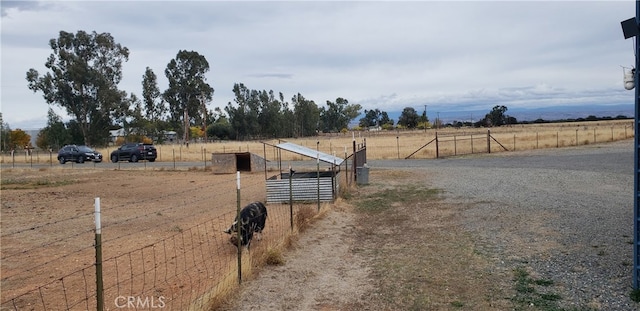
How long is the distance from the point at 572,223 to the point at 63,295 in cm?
A: 911

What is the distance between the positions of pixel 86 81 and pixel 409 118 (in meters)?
82.7

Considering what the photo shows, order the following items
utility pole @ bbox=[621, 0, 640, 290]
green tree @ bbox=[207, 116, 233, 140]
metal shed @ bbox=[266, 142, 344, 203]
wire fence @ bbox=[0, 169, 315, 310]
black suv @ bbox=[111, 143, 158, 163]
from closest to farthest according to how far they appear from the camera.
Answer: utility pole @ bbox=[621, 0, 640, 290] < wire fence @ bbox=[0, 169, 315, 310] < metal shed @ bbox=[266, 142, 344, 203] < black suv @ bbox=[111, 143, 158, 163] < green tree @ bbox=[207, 116, 233, 140]

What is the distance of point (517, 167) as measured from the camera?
78.6 ft

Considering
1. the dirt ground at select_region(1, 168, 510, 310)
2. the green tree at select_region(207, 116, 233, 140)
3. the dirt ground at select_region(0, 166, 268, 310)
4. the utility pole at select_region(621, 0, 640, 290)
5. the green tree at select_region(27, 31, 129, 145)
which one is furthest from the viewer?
the green tree at select_region(207, 116, 233, 140)

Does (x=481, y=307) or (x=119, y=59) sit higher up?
(x=119, y=59)

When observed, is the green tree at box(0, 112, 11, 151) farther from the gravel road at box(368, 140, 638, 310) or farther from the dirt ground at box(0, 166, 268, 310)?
the gravel road at box(368, 140, 638, 310)

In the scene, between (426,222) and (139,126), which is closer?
(426,222)

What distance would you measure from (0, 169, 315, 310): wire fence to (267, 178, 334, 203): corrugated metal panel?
357 mm

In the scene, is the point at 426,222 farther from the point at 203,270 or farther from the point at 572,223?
the point at 203,270

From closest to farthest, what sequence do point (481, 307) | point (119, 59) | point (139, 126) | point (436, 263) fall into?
point (481, 307) < point (436, 263) < point (119, 59) < point (139, 126)

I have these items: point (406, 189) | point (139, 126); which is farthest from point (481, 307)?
point (139, 126)

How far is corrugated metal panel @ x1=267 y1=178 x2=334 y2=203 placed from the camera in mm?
13859

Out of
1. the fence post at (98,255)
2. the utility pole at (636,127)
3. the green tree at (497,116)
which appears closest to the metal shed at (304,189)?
the utility pole at (636,127)

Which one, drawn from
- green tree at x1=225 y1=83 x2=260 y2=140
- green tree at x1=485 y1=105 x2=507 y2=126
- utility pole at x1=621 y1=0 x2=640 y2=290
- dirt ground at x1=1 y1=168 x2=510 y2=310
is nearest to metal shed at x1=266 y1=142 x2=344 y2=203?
dirt ground at x1=1 y1=168 x2=510 y2=310
